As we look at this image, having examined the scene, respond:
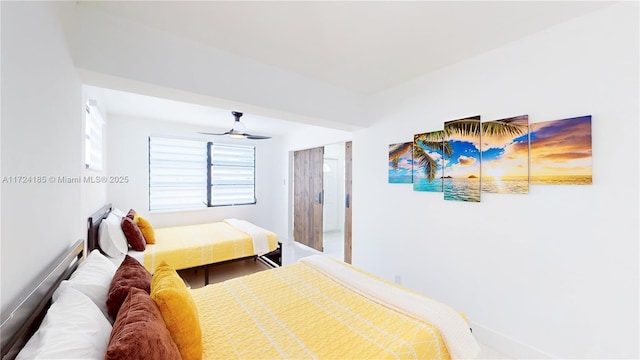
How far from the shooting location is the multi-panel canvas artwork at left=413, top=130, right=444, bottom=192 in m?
2.46

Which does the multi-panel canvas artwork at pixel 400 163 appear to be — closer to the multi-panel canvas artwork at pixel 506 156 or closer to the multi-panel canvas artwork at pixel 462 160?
the multi-panel canvas artwork at pixel 462 160

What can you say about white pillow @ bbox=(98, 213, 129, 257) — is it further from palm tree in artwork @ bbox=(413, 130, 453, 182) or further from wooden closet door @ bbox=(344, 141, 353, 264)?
palm tree in artwork @ bbox=(413, 130, 453, 182)

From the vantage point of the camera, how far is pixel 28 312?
0.87 m

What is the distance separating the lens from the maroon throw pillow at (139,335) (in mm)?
747

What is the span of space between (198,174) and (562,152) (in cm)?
510

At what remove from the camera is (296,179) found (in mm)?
5359

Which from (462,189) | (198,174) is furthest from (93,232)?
(462,189)

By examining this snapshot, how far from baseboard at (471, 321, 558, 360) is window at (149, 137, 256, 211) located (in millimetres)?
4450

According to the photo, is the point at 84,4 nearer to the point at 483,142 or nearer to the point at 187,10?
the point at 187,10

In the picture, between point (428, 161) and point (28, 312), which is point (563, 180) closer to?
point (428, 161)

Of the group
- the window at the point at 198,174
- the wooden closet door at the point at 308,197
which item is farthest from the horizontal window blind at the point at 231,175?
the wooden closet door at the point at 308,197

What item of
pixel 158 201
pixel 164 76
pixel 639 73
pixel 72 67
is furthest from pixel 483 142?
pixel 158 201

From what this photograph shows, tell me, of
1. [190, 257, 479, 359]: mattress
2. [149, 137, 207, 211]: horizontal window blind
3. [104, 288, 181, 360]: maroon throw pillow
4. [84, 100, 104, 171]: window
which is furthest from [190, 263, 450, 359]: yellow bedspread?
[149, 137, 207, 211]: horizontal window blind

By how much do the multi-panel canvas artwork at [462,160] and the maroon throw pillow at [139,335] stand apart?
234 cm
